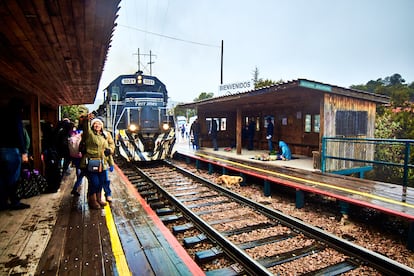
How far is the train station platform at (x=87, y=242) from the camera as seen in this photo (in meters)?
2.63

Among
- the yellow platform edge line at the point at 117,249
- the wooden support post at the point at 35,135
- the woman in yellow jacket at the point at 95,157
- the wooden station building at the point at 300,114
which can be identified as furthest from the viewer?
the wooden station building at the point at 300,114

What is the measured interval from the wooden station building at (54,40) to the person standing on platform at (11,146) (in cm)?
68

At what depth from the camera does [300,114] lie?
10.9 m

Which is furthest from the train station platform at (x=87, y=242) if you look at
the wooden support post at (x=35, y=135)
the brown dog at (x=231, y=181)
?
the brown dog at (x=231, y=181)

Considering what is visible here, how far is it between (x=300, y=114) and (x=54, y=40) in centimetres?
978

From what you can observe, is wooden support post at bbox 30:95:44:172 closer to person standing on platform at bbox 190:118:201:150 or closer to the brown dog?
the brown dog

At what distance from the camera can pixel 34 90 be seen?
5.84 meters

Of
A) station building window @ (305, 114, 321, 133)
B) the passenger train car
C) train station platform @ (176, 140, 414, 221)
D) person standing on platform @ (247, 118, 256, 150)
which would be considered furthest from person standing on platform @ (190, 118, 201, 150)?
train station platform @ (176, 140, 414, 221)

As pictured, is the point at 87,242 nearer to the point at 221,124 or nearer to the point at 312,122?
the point at 312,122

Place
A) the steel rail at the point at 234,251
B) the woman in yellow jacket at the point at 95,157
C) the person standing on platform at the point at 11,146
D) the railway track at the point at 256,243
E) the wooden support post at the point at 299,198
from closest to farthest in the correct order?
the steel rail at the point at 234,251, the railway track at the point at 256,243, the person standing on platform at the point at 11,146, the woman in yellow jacket at the point at 95,157, the wooden support post at the point at 299,198

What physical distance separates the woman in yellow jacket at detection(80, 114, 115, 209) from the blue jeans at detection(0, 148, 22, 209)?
3.02 feet

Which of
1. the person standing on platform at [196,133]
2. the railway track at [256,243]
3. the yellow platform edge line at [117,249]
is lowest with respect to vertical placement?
the railway track at [256,243]

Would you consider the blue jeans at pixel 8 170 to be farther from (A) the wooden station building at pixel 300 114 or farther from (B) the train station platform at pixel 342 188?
(A) the wooden station building at pixel 300 114

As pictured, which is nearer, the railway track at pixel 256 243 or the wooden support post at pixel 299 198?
the railway track at pixel 256 243
